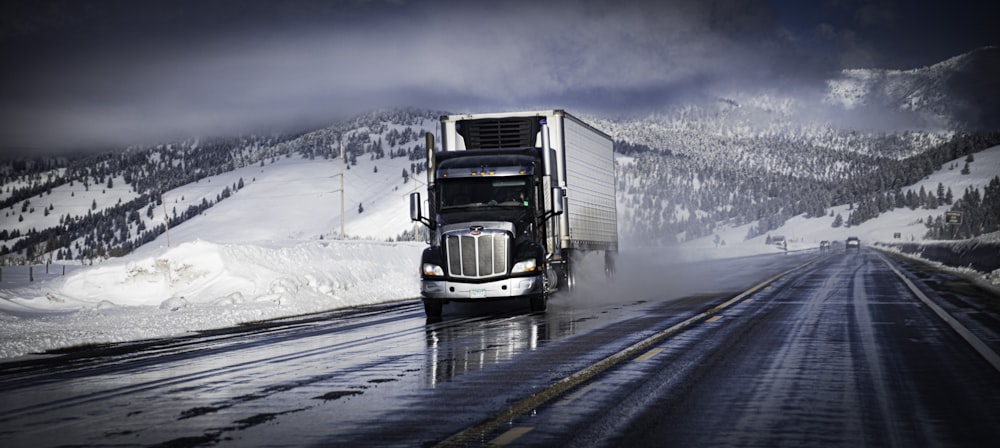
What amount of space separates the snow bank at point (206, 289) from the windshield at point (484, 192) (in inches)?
204

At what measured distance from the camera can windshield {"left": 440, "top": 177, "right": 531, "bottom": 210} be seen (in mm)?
19688

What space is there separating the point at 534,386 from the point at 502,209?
11104 millimetres

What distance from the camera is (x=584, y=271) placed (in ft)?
85.3

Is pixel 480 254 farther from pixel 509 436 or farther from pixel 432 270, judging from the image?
pixel 509 436

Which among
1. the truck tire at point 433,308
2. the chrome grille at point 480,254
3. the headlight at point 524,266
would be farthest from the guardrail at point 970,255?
the truck tire at point 433,308

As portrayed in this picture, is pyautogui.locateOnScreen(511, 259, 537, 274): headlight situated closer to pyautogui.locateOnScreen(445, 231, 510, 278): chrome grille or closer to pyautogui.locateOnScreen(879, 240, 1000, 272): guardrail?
pyautogui.locateOnScreen(445, 231, 510, 278): chrome grille

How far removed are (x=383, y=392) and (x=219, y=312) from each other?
13.3m

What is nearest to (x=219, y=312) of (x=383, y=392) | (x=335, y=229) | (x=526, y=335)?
(x=526, y=335)

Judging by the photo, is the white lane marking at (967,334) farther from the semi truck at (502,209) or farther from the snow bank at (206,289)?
the snow bank at (206,289)

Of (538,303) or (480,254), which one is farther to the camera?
(538,303)

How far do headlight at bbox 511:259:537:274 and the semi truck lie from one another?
0.07 ft

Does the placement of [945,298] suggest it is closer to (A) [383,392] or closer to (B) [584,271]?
(B) [584,271]

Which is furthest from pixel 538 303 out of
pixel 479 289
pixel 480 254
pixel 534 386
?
pixel 534 386

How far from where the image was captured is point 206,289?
85.9 feet
